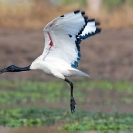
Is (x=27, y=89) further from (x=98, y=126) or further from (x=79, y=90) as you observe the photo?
(x=98, y=126)

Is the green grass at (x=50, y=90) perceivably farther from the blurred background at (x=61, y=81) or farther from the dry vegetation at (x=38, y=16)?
the dry vegetation at (x=38, y=16)

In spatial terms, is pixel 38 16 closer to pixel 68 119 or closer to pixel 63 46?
pixel 68 119

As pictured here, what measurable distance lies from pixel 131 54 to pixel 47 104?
26.9 feet

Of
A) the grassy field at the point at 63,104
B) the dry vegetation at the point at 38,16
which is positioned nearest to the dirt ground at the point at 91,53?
the dry vegetation at the point at 38,16

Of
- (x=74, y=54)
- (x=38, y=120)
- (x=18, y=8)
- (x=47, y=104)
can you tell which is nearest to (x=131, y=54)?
(x=18, y=8)

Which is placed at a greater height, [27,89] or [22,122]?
[27,89]

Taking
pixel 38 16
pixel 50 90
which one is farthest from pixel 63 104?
pixel 38 16

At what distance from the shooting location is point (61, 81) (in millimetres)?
20844

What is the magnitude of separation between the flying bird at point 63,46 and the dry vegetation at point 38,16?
50.2 ft

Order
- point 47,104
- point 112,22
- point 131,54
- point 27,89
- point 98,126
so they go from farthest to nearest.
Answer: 1. point 112,22
2. point 131,54
3. point 27,89
4. point 47,104
5. point 98,126

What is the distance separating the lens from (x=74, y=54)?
1150 centimetres

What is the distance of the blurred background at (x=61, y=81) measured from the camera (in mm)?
14405

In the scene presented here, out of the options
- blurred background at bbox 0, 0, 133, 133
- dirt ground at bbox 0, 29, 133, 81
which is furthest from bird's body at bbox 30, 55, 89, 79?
dirt ground at bbox 0, 29, 133, 81

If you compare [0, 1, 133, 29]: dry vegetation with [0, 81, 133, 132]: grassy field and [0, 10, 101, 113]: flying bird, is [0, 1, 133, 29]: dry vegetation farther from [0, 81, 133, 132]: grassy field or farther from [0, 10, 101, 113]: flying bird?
[0, 10, 101, 113]: flying bird
